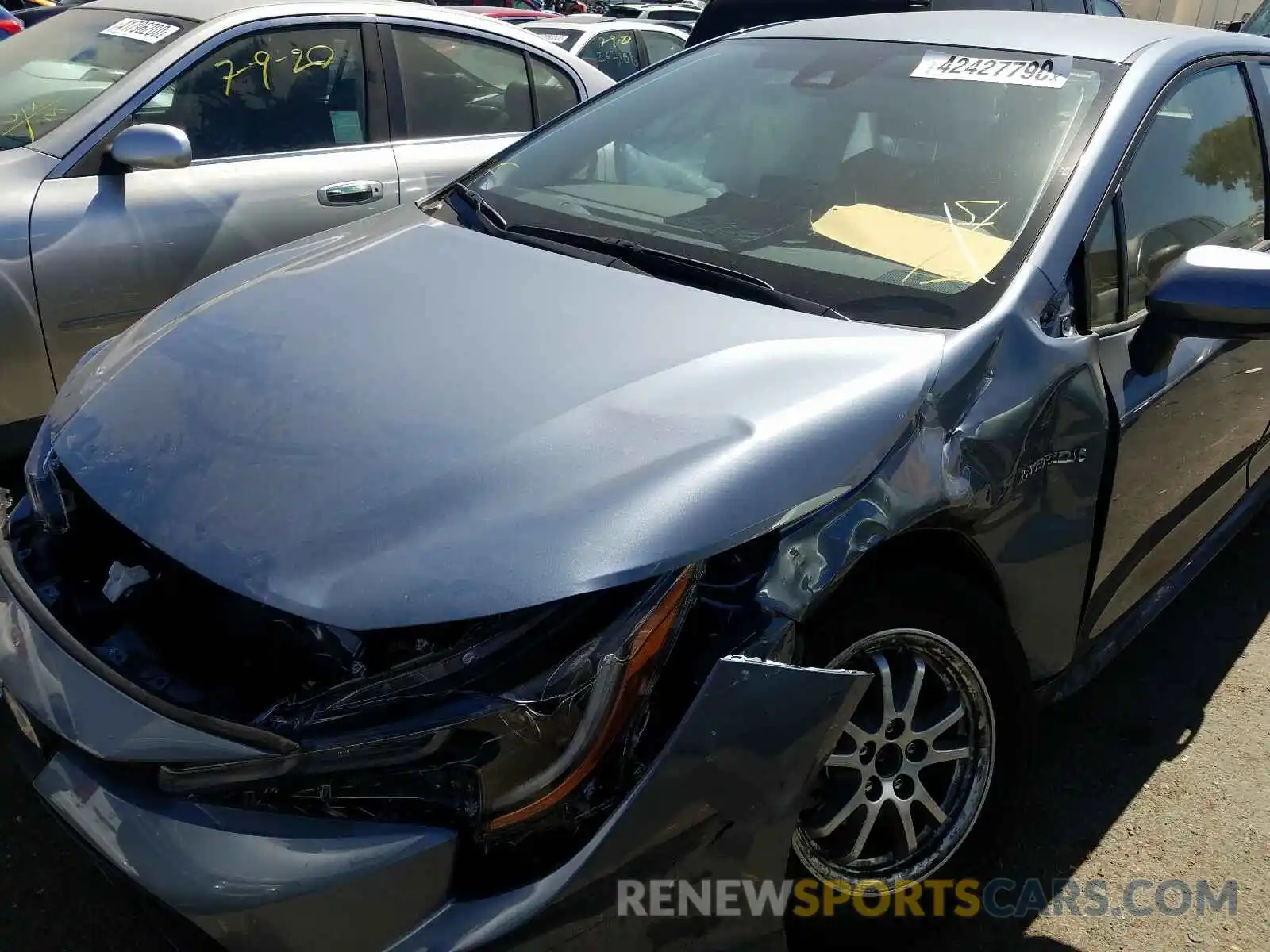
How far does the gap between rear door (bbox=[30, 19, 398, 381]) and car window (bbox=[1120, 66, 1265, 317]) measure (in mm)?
2759

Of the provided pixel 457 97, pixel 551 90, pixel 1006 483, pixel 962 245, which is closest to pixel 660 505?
pixel 1006 483

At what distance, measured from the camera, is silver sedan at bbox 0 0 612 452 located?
3.40 m

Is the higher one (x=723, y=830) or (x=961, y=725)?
(x=723, y=830)

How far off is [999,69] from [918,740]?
1.63 meters

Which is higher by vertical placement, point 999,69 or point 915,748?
point 999,69

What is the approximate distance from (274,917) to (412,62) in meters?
3.74

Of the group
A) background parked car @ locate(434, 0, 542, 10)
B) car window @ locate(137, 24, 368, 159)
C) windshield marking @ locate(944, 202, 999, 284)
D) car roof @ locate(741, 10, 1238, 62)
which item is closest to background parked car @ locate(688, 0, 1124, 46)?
car window @ locate(137, 24, 368, 159)

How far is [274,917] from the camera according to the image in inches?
57.1

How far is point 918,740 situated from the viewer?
200cm

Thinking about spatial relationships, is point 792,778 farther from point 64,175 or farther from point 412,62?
point 412,62

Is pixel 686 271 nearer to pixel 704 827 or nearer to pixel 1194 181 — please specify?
pixel 704 827

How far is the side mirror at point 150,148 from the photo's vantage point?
136 inches

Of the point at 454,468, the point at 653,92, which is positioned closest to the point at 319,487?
the point at 454,468

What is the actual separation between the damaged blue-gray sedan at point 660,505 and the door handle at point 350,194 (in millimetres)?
1355
